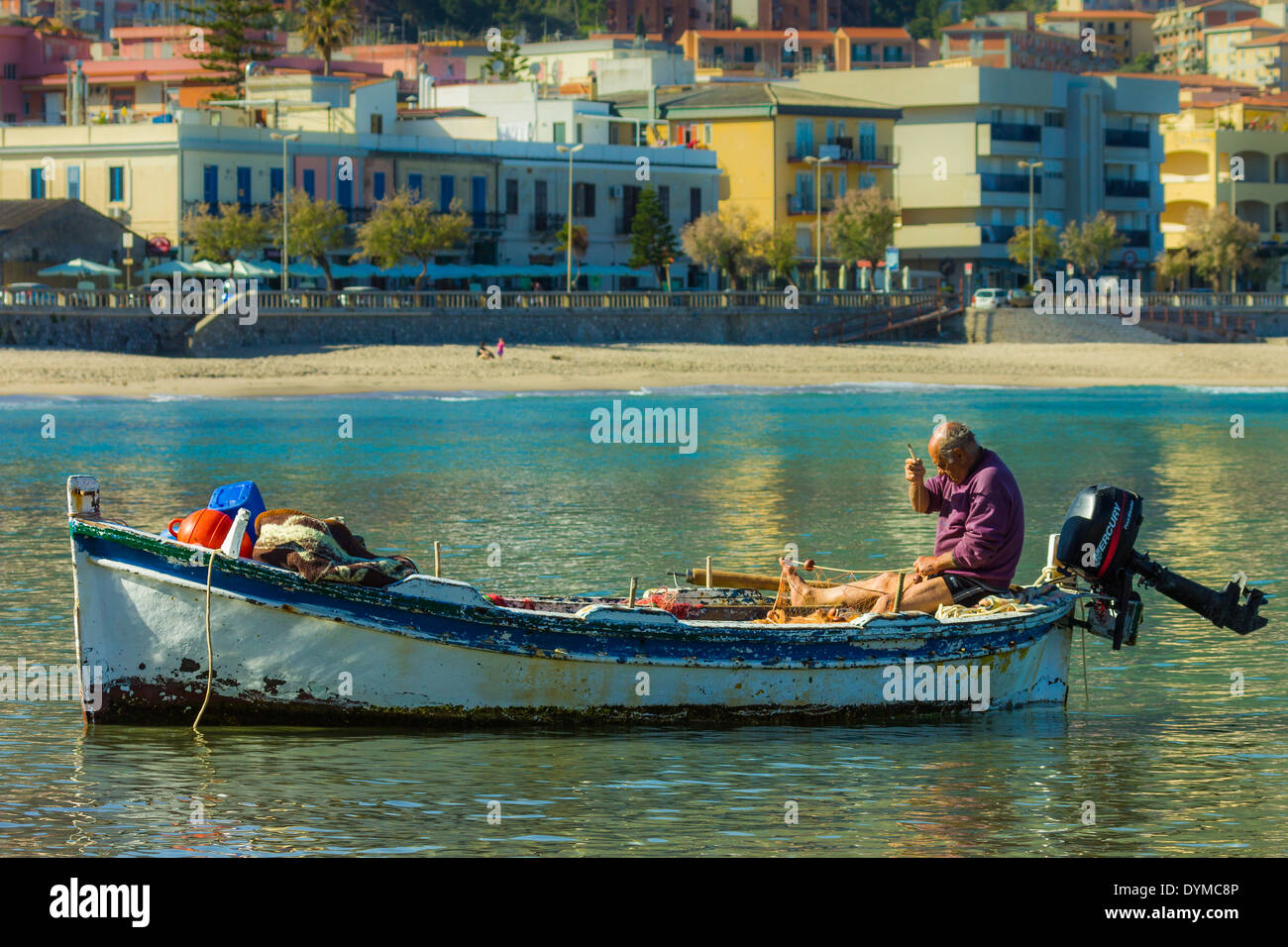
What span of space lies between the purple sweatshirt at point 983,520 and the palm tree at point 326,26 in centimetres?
8074

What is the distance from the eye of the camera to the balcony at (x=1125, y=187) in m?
106

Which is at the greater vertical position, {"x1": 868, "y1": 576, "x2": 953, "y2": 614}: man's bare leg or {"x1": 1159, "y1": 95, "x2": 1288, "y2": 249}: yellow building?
{"x1": 1159, "y1": 95, "x2": 1288, "y2": 249}: yellow building

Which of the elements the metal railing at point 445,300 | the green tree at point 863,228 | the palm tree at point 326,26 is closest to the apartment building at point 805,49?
the palm tree at point 326,26

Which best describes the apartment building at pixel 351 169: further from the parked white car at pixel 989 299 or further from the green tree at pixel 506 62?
the green tree at pixel 506 62

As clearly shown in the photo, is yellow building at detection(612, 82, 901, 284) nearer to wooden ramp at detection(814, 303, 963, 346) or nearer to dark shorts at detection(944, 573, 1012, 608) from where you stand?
wooden ramp at detection(814, 303, 963, 346)

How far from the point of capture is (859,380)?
70.3 metres

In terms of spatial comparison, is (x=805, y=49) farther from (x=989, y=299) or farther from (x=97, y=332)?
(x=97, y=332)

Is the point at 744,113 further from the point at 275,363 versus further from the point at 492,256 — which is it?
the point at 275,363

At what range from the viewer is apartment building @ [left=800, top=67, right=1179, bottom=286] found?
99938 millimetres

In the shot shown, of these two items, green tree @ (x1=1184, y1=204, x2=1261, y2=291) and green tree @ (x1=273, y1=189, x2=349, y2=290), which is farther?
green tree @ (x1=1184, y1=204, x2=1261, y2=291)

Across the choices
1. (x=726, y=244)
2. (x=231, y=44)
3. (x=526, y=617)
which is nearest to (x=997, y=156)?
(x=726, y=244)

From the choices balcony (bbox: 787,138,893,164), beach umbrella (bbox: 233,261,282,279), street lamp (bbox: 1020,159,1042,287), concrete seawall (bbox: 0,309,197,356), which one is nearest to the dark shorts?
concrete seawall (bbox: 0,309,197,356)

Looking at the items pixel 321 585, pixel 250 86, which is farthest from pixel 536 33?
pixel 321 585

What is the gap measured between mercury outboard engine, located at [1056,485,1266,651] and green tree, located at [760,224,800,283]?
68.6 metres
